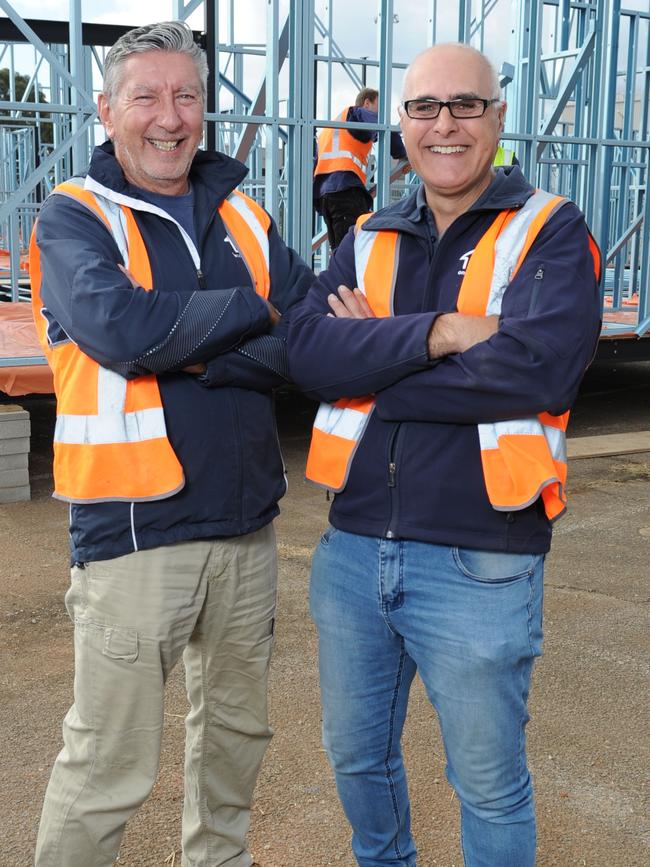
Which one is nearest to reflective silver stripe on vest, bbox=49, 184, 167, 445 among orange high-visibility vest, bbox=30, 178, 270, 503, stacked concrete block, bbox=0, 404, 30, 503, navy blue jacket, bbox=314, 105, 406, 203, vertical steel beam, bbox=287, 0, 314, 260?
orange high-visibility vest, bbox=30, 178, 270, 503

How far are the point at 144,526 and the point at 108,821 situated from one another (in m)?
0.65

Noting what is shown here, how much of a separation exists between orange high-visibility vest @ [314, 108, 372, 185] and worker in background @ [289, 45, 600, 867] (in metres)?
5.97

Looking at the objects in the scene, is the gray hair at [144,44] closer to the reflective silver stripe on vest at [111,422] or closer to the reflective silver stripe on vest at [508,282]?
the reflective silver stripe on vest at [111,422]

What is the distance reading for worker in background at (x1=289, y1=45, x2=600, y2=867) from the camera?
2.00 m

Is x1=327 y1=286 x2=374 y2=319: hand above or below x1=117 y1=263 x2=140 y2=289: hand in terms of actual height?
below

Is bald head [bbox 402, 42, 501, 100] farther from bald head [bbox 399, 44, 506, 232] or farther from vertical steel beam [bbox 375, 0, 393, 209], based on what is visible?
vertical steel beam [bbox 375, 0, 393, 209]

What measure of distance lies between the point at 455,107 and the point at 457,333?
0.48 metres

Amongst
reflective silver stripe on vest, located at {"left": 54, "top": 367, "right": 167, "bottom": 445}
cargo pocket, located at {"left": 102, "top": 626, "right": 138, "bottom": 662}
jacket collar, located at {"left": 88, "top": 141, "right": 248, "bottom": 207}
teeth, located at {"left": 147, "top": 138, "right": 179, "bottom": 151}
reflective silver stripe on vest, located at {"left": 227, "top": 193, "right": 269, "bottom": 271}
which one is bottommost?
cargo pocket, located at {"left": 102, "top": 626, "right": 138, "bottom": 662}

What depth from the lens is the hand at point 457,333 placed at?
2.02 m

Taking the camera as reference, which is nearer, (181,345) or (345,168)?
(181,345)

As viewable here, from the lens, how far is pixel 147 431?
7.12 ft

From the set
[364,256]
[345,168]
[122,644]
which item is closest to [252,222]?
[364,256]

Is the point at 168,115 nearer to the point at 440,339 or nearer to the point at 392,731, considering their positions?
the point at 440,339

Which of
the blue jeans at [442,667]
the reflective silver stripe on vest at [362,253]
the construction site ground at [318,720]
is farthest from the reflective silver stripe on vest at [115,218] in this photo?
the construction site ground at [318,720]
